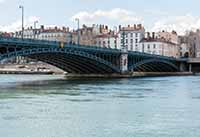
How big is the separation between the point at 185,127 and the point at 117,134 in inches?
141

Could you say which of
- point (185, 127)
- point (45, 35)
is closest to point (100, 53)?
point (185, 127)

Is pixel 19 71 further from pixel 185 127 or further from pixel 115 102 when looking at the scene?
pixel 185 127

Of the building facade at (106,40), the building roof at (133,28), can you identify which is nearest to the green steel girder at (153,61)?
the building roof at (133,28)

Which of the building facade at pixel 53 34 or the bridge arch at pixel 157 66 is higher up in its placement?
the building facade at pixel 53 34

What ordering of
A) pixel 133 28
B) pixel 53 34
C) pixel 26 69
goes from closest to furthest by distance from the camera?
pixel 26 69 → pixel 133 28 → pixel 53 34

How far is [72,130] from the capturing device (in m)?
22.4

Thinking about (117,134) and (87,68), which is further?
(87,68)

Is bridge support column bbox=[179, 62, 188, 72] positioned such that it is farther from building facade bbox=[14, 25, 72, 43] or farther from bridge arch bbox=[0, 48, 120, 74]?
building facade bbox=[14, 25, 72, 43]

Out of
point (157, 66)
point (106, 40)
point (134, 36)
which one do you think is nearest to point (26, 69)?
point (134, 36)

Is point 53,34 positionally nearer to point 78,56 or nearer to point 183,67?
point 183,67

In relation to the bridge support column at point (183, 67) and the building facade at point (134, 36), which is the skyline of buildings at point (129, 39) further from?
the bridge support column at point (183, 67)

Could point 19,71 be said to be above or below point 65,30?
below

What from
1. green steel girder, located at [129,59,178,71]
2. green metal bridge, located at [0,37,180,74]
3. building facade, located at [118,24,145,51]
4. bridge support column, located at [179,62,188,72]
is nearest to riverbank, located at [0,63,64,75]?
green steel girder, located at [129,59,178,71]

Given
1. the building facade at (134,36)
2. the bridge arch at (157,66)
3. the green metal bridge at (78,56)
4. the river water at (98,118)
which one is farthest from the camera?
the building facade at (134,36)
